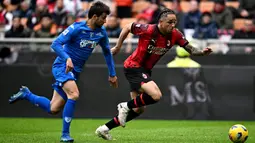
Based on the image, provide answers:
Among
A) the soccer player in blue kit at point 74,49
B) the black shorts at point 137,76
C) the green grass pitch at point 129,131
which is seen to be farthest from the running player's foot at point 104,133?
the black shorts at point 137,76

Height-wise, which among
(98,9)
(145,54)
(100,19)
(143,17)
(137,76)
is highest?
(98,9)

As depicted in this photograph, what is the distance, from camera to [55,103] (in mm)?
11430

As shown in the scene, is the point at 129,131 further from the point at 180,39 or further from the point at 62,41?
the point at 62,41

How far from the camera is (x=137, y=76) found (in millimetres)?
11008

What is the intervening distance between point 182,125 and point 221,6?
19.9 feet

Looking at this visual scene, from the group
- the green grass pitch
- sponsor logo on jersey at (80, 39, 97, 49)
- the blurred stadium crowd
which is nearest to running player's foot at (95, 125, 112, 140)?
the green grass pitch

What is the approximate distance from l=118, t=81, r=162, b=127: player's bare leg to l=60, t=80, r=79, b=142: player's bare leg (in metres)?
0.76

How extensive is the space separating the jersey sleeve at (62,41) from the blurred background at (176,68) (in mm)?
5340

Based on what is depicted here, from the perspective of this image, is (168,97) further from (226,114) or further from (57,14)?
(57,14)

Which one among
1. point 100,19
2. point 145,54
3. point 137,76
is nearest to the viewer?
point 100,19

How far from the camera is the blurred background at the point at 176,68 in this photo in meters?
15.8

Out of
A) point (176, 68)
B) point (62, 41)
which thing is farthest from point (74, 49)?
point (176, 68)

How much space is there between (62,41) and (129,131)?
2902mm

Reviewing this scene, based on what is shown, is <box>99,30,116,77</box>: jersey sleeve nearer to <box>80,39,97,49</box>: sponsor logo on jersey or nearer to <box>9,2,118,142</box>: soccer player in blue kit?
<box>9,2,118,142</box>: soccer player in blue kit
